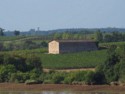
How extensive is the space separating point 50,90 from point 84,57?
26.7 metres

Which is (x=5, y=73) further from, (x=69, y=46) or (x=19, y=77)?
(x=69, y=46)

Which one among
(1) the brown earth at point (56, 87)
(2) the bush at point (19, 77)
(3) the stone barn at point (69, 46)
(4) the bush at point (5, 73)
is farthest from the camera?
(3) the stone barn at point (69, 46)

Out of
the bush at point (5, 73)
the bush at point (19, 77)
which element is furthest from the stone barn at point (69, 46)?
the bush at point (19, 77)

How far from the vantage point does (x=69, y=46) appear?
284 ft

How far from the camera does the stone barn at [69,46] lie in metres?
86.4

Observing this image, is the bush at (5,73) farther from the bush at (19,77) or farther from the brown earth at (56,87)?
the brown earth at (56,87)

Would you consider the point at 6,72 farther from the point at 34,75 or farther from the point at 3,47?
the point at 3,47

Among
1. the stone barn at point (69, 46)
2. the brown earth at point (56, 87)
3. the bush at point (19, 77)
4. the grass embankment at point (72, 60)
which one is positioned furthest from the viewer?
the stone barn at point (69, 46)

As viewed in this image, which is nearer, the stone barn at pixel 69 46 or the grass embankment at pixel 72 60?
the grass embankment at pixel 72 60

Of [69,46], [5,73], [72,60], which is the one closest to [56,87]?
[5,73]

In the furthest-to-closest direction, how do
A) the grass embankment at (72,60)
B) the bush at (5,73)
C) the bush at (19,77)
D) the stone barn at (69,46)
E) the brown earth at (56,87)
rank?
the stone barn at (69,46), the grass embankment at (72,60), the bush at (5,73), the bush at (19,77), the brown earth at (56,87)

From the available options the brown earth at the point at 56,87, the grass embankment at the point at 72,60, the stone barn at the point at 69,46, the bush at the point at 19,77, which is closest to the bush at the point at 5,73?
the bush at the point at 19,77

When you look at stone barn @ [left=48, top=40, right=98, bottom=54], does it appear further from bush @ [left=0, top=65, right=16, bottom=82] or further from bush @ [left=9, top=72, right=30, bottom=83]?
bush @ [left=9, top=72, right=30, bottom=83]

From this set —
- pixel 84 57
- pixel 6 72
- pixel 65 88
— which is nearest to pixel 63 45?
pixel 84 57
